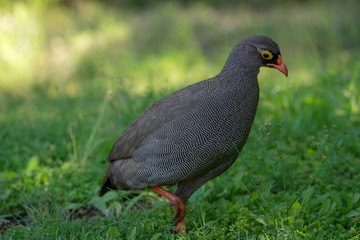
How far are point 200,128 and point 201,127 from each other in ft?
0.03

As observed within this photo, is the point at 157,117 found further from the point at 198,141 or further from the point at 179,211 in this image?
the point at 179,211

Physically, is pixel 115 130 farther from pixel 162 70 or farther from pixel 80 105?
pixel 162 70

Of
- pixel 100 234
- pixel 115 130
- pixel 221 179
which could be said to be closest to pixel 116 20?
pixel 115 130

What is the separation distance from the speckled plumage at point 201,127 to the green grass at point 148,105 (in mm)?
272

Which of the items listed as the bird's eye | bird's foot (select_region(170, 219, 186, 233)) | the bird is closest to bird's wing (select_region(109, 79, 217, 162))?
the bird

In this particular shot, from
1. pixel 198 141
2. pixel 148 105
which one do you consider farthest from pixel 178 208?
pixel 148 105

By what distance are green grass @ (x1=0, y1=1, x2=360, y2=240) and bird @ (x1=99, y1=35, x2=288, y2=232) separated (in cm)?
25

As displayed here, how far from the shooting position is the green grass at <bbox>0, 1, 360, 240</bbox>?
10.4ft

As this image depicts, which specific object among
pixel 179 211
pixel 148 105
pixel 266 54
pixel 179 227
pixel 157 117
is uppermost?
pixel 266 54

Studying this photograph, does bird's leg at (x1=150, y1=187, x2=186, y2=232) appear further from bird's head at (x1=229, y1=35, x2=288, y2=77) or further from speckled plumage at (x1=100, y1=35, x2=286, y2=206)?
bird's head at (x1=229, y1=35, x2=288, y2=77)

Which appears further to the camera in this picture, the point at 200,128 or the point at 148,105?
the point at 148,105

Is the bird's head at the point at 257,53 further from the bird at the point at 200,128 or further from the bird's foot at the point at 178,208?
the bird's foot at the point at 178,208

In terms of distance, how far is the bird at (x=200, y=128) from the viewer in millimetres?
3004

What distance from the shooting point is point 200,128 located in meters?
3.02
